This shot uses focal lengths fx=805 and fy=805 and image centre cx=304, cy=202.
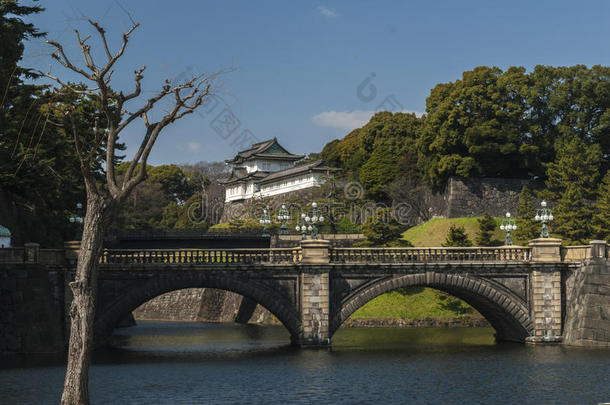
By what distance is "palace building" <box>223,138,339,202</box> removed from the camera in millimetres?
125188

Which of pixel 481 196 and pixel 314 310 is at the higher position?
pixel 481 196

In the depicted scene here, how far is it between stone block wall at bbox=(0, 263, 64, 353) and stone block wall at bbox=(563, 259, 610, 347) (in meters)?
29.6

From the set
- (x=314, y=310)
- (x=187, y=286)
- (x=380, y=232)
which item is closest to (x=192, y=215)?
(x=380, y=232)

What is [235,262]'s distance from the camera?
4772cm

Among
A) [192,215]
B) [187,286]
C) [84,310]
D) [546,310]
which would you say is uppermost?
[192,215]

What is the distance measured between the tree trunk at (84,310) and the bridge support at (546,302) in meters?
33.2

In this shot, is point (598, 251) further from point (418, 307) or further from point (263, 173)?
point (263, 173)

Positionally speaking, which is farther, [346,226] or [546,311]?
[346,226]

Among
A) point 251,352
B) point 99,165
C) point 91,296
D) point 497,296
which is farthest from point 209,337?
point 91,296

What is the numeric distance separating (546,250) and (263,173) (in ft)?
292

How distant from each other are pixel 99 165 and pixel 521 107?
4523cm

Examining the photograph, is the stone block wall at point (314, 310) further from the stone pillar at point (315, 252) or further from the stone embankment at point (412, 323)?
the stone embankment at point (412, 323)

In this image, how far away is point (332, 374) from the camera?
3756cm

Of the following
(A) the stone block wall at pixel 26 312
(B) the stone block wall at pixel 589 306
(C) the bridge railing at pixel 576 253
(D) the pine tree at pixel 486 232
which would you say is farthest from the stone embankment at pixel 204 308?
(A) the stone block wall at pixel 26 312
